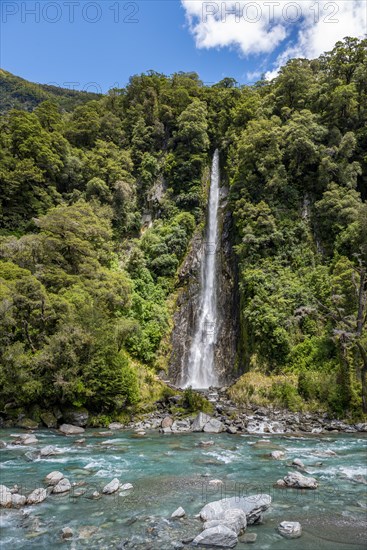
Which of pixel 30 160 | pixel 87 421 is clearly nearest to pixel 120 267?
pixel 30 160

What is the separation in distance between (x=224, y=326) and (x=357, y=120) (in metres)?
26.6

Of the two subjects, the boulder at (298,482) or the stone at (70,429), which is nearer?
the boulder at (298,482)

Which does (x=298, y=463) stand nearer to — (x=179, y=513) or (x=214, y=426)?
(x=179, y=513)

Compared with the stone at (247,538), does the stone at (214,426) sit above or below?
below

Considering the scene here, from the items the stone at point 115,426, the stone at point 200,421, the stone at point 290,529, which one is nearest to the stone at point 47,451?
the stone at point 115,426

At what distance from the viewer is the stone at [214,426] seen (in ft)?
67.0

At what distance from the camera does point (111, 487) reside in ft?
37.6

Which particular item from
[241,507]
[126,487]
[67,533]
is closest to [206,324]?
[126,487]

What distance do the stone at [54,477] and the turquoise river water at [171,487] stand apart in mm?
262

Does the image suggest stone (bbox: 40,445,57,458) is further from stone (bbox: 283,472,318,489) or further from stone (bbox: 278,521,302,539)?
stone (bbox: 278,521,302,539)

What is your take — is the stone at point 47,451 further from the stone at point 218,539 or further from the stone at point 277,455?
the stone at point 218,539

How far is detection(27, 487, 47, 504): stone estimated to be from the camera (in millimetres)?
10312

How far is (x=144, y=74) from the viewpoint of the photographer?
5862 cm

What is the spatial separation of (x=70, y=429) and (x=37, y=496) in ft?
31.7
